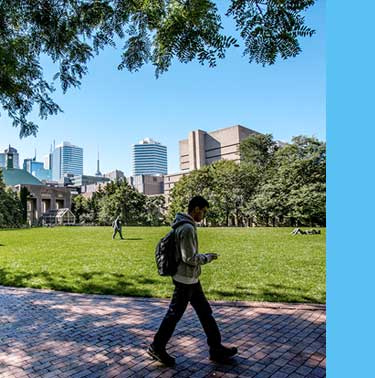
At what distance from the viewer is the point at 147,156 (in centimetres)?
15138

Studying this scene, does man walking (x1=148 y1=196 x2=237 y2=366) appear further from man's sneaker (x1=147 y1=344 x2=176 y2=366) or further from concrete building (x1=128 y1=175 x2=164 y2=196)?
concrete building (x1=128 y1=175 x2=164 y2=196)

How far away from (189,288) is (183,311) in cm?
29

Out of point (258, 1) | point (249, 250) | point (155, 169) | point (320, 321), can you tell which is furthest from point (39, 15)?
point (155, 169)

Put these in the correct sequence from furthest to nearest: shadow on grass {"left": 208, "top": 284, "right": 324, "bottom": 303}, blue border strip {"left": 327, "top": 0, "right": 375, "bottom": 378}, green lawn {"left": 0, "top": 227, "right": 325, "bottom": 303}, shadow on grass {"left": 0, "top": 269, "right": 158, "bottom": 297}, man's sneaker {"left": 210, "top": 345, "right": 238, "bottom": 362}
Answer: shadow on grass {"left": 0, "top": 269, "right": 158, "bottom": 297} → green lawn {"left": 0, "top": 227, "right": 325, "bottom": 303} → shadow on grass {"left": 208, "top": 284, "right": 324, "bottom": 303} → man's sneaker {"left": 210, "top": 345, "right": 238, "bottom": 362} → blue border strip {"left": 327, "top": 0, "right": 375, "bottom": 378}

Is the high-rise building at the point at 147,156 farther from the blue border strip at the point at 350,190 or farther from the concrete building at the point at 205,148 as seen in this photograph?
the blue border strip at the point at 350,190

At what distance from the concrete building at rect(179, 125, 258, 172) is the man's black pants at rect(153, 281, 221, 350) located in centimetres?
7517

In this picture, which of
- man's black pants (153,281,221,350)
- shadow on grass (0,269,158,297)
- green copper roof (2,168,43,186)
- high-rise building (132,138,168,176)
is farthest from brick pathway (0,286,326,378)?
high-rise building (132,138,168,176)

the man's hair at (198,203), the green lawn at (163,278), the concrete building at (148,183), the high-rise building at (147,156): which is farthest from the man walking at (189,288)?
the high-rise building at (147,156)

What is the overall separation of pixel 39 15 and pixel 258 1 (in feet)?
8.75

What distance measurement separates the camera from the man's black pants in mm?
3645

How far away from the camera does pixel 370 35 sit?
127cm

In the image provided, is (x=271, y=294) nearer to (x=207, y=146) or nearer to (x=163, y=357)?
(x=163, y=357)

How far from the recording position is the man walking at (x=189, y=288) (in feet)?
11.5

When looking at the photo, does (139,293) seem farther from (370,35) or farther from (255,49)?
(370,35)
